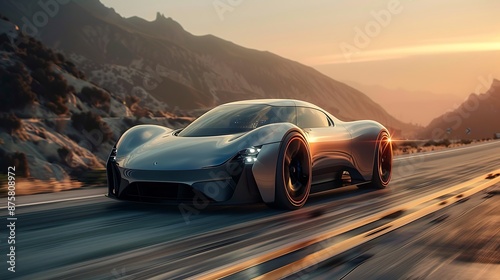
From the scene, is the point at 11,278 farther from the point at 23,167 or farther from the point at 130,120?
the point at 130,120

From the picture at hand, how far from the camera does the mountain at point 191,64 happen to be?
468 feet

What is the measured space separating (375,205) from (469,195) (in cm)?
175

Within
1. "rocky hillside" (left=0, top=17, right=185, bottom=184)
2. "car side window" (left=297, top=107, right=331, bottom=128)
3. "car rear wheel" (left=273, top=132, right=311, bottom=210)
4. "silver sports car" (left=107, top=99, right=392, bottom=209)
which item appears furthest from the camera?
"rocky hillside" (left=0, top=17, right=185, bottom=184)

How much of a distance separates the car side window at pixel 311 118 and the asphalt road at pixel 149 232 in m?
0.92

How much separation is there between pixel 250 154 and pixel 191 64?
150969 millimetres

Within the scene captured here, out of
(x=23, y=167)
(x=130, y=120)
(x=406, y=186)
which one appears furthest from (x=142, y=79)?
(x=406, y=186)

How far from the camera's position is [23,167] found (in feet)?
116

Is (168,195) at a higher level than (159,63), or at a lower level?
lower

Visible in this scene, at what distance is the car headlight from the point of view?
6633 mm

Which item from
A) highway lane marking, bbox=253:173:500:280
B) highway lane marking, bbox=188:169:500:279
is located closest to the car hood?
highway lane marking, bbox=188:169:500:279

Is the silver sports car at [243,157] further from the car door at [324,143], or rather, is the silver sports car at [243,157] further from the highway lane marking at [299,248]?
the highway lane marking at [299,248]

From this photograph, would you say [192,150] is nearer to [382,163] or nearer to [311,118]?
[311,118]
